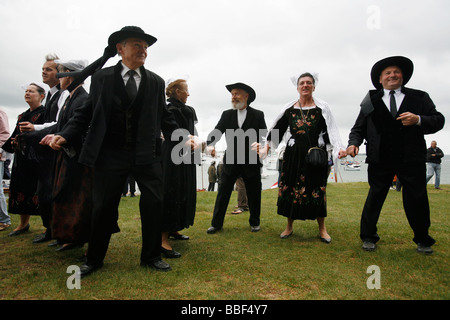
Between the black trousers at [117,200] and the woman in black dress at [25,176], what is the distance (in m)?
2.42

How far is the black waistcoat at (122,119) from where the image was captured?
3.00 meters

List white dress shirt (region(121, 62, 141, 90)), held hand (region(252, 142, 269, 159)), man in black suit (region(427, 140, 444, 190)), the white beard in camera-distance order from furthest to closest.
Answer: man in black suit (region(427, 140, 444, 190))
the white beard
held hand (region(252, 142, 269, 159))
white dress shirt (region(121, 62, 141, 90))

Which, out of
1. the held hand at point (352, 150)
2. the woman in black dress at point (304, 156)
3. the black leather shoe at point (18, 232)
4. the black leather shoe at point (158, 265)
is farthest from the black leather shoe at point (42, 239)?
the held hand at point (352, 150)

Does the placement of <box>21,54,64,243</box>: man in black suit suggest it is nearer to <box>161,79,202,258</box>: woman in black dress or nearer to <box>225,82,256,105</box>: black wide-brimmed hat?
<box>161,79,202,258</box>: woman in black dress

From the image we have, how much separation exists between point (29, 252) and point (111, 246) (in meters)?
0.97

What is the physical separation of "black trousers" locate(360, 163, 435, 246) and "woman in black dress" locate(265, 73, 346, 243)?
0.62 m

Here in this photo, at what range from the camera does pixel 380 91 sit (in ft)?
13.3

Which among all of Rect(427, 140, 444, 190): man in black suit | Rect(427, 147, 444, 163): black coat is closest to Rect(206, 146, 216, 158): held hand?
Rect(427, 140, 444, 190): man in black suit

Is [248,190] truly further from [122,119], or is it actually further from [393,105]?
[122,119]

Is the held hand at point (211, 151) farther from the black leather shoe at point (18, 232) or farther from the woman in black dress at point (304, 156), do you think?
the black leather shoe at point (18, 232)

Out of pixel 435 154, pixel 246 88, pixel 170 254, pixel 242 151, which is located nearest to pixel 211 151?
pixel 242 151

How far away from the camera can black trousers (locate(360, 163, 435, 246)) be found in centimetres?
371
